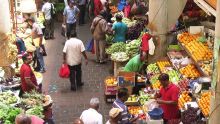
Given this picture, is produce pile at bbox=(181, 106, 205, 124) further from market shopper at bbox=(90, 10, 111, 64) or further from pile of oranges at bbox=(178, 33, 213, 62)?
market shopper at bbox=(90, 10, 111, 64)

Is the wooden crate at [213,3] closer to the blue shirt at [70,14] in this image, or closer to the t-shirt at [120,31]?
the t-shirt at [120,31]

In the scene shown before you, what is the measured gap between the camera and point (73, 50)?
13656 mm

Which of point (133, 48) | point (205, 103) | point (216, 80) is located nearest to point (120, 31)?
point (133, 48)

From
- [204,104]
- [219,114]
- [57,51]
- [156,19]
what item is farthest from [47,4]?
[219,114]

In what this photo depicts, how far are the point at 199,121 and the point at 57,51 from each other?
927cm

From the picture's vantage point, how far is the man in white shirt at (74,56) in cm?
1364

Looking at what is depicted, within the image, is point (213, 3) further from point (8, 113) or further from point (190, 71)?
point (8, 113)

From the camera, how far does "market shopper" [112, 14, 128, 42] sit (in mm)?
15633

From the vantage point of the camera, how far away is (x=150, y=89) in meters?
12.6

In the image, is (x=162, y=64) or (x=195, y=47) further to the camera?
(x=162, y=64)

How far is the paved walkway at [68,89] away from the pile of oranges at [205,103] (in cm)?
315

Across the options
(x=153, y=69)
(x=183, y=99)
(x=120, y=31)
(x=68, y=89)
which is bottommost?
(x=68, y=89)

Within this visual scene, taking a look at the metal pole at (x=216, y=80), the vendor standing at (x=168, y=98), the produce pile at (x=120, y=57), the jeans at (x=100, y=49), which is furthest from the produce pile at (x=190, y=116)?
the jeans at (x=100, y=49)

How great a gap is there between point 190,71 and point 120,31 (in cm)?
442
